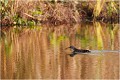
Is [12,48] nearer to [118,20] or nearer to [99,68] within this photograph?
[99,68]

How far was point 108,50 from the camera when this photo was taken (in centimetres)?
1730

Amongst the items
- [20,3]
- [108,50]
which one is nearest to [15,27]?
[20,3]

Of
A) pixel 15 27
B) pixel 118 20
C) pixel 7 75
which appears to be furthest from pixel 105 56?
pixel 118 20

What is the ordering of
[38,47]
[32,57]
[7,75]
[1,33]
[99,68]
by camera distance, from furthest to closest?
1. [1,33]
2. [38,47]
3. [32,57]
4. [99,68]
5. [7,75]

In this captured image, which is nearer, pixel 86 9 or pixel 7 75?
pixel 7 75

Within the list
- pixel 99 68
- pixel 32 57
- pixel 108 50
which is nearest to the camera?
pixel 99 68

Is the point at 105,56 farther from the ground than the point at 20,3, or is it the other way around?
the point at 20,3

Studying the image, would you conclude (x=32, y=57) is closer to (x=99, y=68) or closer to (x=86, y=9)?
(x=99, y=68)

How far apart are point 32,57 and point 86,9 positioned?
18593 millimetres

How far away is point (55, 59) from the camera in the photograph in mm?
15453

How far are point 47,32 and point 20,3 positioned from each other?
4645 millimetres

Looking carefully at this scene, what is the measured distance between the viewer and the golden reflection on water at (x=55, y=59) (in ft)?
42.0

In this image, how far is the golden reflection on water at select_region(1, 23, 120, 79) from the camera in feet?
42.0

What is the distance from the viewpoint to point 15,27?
2848cm
